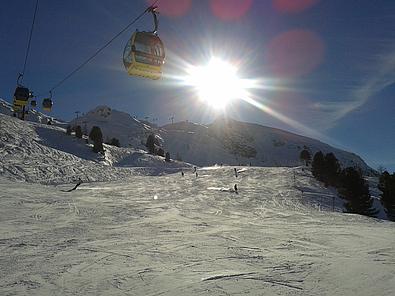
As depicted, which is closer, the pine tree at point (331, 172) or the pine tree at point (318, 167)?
the pine tree at point (331, 172)

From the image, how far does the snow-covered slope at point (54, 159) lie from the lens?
122 ft

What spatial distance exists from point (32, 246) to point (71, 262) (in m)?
2.23

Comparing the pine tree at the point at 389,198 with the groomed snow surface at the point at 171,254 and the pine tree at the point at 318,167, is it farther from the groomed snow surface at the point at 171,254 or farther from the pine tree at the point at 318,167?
the groomed snow surface at the point at 171,254

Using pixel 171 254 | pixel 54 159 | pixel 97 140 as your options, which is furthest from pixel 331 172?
pixel 171 254

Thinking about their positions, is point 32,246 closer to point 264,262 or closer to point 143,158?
point 264,262

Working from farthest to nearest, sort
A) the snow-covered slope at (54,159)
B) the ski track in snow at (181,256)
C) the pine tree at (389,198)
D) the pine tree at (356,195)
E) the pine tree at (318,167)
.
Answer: the pine tree at (318,167) < the pine tree at (389,198) < the pine tree at (356,195) < the snow-covered slope at (54,159) < the ski track in snow at (181,256)

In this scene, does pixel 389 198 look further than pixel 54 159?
No

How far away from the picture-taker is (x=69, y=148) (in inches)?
2379

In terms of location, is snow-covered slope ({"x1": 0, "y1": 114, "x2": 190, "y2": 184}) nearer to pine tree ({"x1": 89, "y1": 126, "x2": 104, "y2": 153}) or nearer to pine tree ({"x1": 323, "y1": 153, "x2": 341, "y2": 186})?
pine tree ({"x1": 89, "y1": 126, "x2": 104, "y2": 153})

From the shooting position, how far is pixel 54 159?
46.4 meters

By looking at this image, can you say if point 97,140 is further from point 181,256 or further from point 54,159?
point 181,256

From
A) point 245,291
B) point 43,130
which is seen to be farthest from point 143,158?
point 245,291

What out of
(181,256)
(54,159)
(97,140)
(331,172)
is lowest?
(181,256)

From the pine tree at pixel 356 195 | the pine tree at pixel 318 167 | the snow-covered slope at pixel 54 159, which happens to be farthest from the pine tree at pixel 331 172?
the snow-covered slope at pixel 54 159
